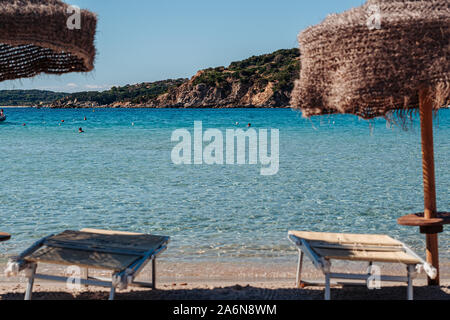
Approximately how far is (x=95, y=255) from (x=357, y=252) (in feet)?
5.89

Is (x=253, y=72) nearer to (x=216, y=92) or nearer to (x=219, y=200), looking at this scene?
(x=216, y=92)

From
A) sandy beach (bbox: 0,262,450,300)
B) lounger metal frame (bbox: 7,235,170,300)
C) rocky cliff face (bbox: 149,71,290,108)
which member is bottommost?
sandy beach (bbox: 0,262,450,300)

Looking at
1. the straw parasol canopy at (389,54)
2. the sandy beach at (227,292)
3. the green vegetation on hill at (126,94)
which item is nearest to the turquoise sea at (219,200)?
the straw parasol canopy at (389,54)

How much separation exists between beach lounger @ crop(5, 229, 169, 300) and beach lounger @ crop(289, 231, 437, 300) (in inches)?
44.3

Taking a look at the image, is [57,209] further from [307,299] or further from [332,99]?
[332,99]

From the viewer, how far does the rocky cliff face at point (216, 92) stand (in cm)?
7538

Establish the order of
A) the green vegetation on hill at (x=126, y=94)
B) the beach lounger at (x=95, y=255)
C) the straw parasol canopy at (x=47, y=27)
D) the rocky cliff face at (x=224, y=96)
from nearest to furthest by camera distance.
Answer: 1. the straw parasol canopy at (x=47, y=27)
2. the beach lounger at (x=95, y=255)
3. the rocky cliff face at (x=224, y=96)
4. the green vegetation on hill at (x=126, y=94)

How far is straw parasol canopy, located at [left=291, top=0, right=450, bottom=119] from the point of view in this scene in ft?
8.65

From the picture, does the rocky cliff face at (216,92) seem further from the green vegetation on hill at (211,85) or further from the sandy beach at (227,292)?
the sandy beach at (227,292)

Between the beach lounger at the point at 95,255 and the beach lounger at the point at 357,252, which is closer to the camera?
the beach lounger at the point at 95,255

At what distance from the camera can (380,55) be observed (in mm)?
2662

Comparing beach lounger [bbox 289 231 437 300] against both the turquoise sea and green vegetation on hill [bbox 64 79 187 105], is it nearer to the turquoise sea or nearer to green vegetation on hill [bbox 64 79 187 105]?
the turquoise sea

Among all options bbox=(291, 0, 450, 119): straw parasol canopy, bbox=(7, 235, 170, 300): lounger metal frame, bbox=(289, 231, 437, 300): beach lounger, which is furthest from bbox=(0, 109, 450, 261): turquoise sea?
bbox=(7, 235, 170, 300): lounger metal frame

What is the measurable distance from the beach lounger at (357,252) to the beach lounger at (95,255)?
Answer: 1126 millimetres
